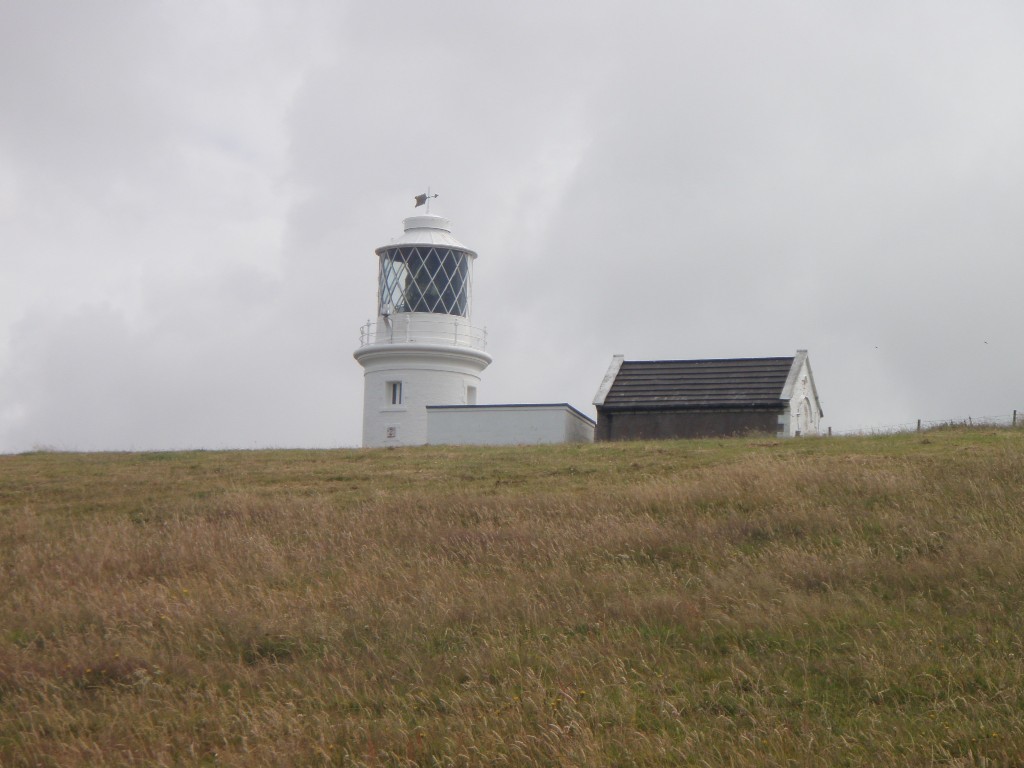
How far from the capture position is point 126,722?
8109 mm

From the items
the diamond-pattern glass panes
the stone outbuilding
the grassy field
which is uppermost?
the diamond-pattern glass panes

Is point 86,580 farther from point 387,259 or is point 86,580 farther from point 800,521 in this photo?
point 387,259

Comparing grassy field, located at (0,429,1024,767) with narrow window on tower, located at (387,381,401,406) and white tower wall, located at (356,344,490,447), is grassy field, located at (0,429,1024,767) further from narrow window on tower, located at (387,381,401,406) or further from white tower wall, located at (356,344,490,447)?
narrow window on tower, located at (387,381,401,406)

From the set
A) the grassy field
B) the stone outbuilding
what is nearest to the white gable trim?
the stone outbuilding

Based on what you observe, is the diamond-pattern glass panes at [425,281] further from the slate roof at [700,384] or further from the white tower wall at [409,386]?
the slate roof at [700,384]

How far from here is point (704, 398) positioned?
90.4 ft

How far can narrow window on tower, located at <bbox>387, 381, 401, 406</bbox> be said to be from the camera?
105 ft

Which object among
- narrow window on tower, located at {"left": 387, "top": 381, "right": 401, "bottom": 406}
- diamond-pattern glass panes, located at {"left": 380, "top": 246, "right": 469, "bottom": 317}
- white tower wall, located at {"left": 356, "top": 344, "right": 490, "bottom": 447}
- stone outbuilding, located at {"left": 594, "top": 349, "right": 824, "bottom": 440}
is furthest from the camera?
diamond-pattern glass panes, located at {"left": 380, "top": 246, "right": 469, "bottom": 317}

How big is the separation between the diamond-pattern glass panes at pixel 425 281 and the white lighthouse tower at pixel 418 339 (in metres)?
0.02

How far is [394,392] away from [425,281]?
314 cm

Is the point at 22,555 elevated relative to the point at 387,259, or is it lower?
lower

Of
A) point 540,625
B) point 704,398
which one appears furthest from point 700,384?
point 540,625

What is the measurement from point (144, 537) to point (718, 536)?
6.56 m

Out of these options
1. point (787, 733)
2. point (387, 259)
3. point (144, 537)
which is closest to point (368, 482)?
point (144, 537)
